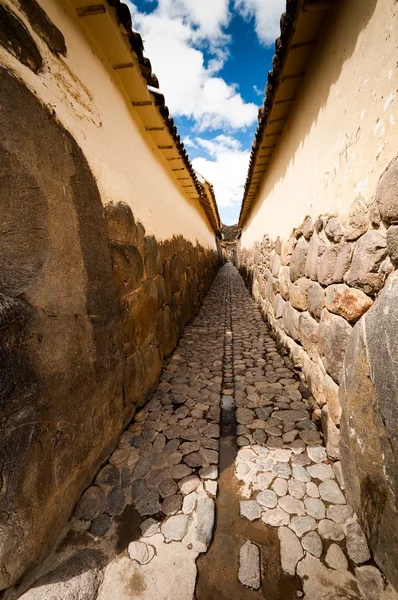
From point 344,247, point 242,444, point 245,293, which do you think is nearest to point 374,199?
point 344,247

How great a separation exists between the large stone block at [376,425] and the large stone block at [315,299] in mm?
663

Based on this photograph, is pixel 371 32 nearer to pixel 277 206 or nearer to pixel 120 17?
pixel 120 17

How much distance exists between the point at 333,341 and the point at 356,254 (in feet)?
2.12

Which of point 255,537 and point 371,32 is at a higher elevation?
point 371,32

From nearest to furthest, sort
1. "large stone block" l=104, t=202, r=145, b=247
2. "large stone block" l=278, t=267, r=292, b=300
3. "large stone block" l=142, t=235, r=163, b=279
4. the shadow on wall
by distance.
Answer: the shadow on wall → "large stone block" l=104, t=202, r=145, b=247 → "large stone block" l=142, t=235, r=163, b=279 → "large stone block" l=278, t=267, r=292, b=300

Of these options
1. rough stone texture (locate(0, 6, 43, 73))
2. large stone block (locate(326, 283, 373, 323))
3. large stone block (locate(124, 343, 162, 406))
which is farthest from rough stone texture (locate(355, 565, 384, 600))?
rough stone texture (locate(0, 6, 43, 73))

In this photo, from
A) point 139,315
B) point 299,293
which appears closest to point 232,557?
point 139,315

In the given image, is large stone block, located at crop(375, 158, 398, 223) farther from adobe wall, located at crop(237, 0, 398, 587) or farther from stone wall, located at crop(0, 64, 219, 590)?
stone wall, located at crop(0, 64, 219, 590)

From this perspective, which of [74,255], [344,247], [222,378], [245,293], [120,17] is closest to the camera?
[74,255]

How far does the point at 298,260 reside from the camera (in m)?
2.74

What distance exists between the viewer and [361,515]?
1.32m

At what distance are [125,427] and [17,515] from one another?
1064mm

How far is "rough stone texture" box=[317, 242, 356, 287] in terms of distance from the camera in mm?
1595

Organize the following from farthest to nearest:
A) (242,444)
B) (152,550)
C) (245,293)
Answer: (245,293) → (242,444) → (152,550)
